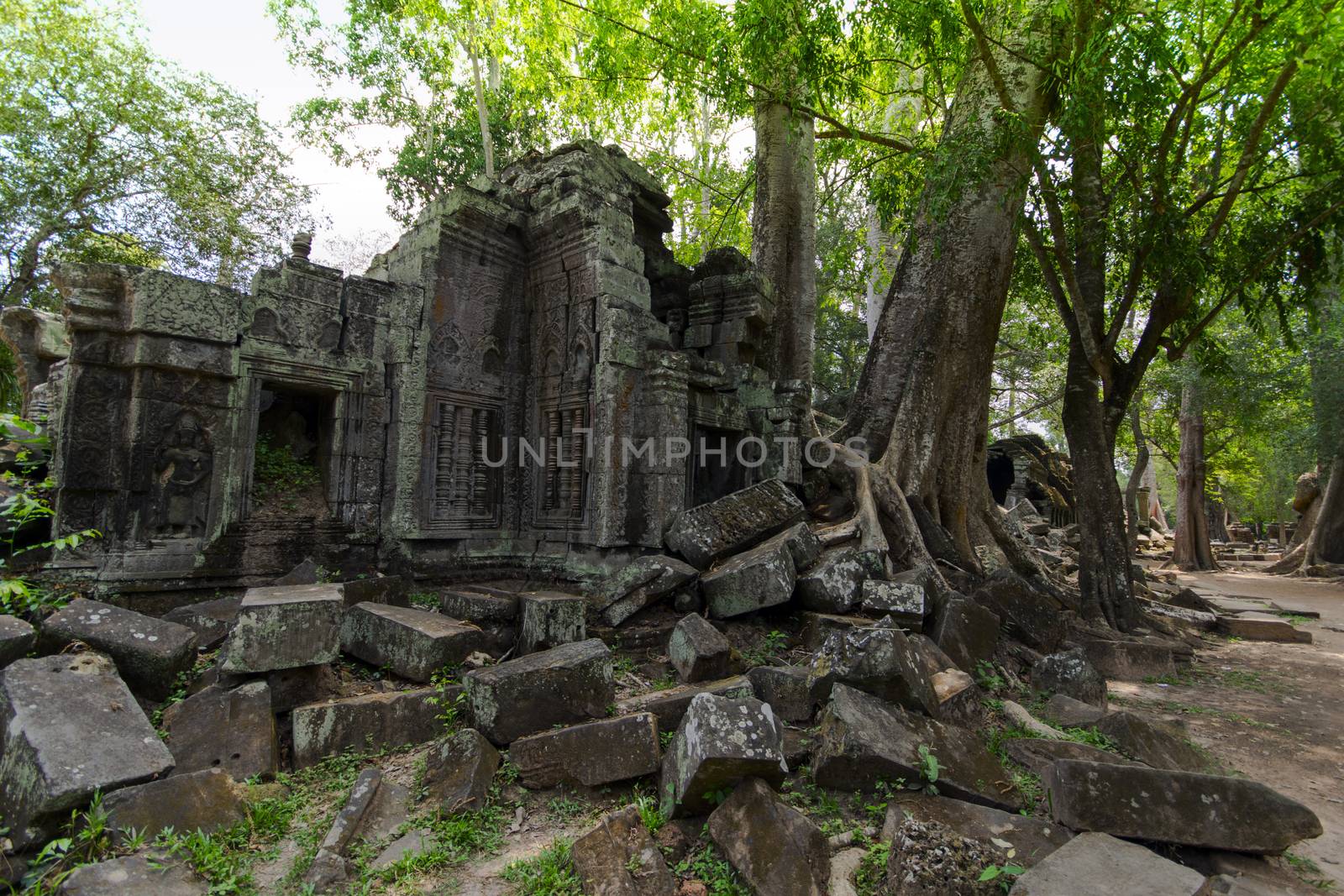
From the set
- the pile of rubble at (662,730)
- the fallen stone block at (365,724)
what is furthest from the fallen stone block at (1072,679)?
the fallen stone block at (365,724)

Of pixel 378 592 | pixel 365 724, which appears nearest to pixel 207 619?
pixel 378 592

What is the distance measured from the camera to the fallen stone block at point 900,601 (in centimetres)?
447

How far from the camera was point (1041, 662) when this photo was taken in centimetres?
469

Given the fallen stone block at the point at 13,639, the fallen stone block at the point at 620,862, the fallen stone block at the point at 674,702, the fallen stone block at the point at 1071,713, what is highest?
the fallen stone block at the point at 13,639

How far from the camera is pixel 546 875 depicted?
2.38 m

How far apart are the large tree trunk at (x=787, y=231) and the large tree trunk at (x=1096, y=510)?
10.6ft

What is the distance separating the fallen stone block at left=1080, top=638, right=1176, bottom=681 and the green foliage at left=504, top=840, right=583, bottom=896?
4.98 m

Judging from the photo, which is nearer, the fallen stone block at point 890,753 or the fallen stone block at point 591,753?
the fallen stone block at point 890,753

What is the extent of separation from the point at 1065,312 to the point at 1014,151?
1.79 metres

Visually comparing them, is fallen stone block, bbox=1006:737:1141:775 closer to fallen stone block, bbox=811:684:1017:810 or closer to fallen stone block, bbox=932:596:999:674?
fallen stone block, bbox=811:684:1017:810

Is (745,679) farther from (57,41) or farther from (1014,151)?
(57,41)

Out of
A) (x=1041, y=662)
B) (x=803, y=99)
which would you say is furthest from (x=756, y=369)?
(x=1041, y=662)

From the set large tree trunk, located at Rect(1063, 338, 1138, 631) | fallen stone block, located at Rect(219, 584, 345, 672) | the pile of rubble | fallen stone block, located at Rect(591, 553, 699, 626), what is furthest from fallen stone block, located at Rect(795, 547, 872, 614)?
large tree trunk, located at Rect(1063, 338, 1138, 631)

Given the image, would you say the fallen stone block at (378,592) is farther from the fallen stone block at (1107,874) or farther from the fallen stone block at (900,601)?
the fallen stone block at (1107,874)
